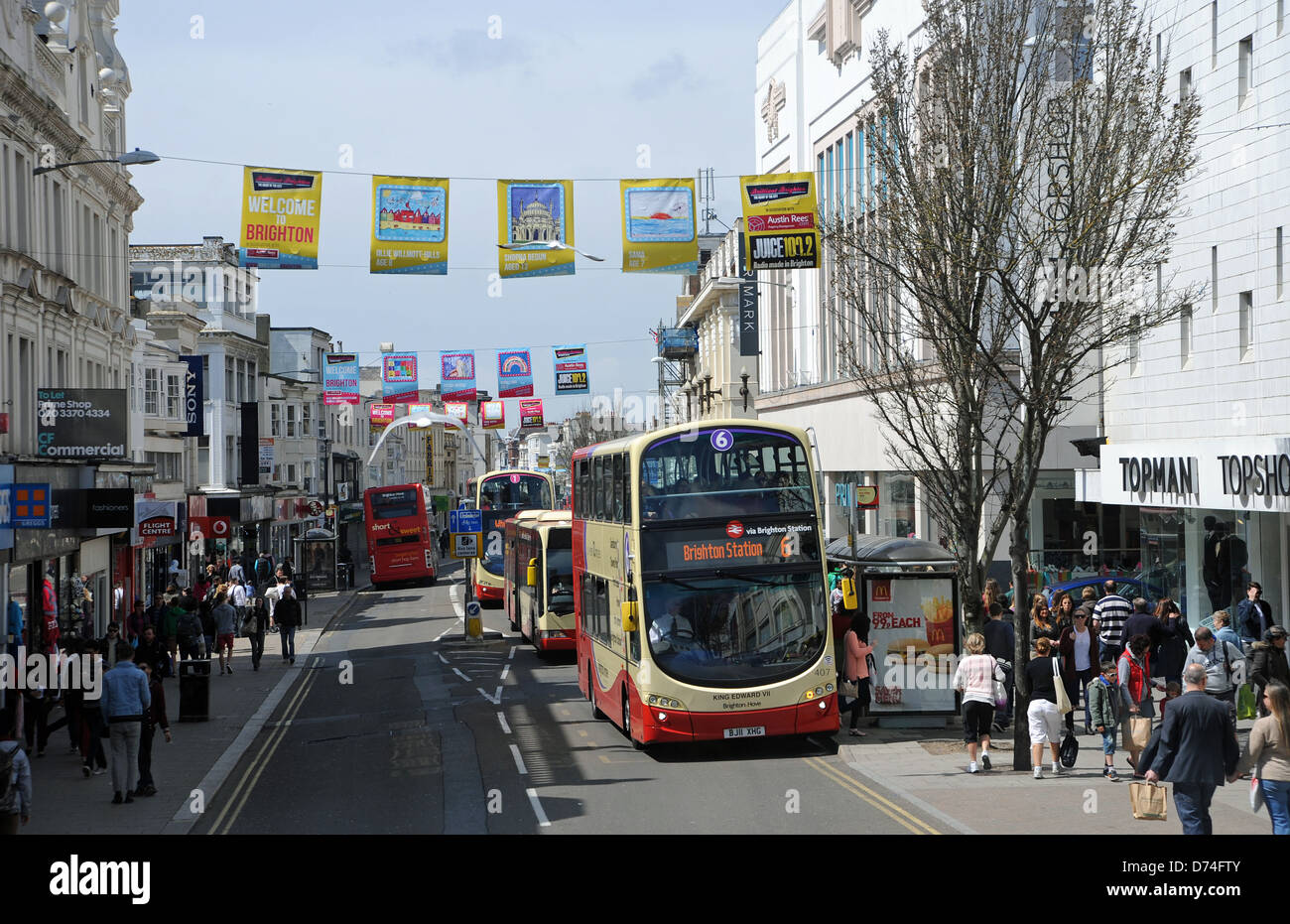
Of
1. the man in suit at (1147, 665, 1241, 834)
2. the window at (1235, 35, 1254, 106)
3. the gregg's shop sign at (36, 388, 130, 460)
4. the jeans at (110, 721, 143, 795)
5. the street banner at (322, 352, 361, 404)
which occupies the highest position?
the window at (1235, 35, 1254, 106)

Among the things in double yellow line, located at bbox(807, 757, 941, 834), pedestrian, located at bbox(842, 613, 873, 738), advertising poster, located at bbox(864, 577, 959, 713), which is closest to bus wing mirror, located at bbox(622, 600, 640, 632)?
double yellow line, located at bbox(807, 757, 941, 834)

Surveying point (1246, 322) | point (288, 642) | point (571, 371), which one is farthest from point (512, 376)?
point (1246, 322)

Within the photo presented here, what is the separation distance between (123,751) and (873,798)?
8.00 metres

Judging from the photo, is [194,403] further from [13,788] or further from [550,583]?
[13,788]

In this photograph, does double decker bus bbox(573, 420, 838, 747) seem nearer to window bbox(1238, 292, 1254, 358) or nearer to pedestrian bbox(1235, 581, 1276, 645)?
pedestrian bbox(1235, 581, 1276, 645)

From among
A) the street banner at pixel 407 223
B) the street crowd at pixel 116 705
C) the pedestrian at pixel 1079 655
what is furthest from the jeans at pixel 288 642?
the pedestrian at pixel 1079 655

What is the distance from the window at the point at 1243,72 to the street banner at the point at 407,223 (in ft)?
40.2

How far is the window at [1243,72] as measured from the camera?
21547mm

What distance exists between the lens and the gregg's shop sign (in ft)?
83.9

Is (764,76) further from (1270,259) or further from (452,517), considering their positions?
(1270,259)

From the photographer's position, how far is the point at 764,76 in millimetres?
49594

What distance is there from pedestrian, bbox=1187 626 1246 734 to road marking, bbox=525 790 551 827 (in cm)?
682

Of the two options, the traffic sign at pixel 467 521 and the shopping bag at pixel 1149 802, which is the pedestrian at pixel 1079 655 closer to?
the shopping bag at pixel 1149 802

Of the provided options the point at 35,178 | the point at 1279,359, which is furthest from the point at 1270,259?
the point at 35,178
